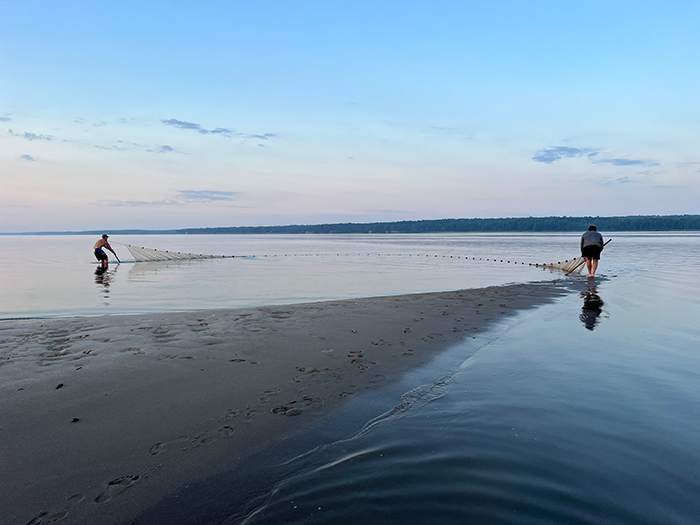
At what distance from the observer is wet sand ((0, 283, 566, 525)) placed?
13.3 feet

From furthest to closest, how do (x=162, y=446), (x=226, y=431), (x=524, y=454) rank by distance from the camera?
1. (x=226, y=431)
2. (x=162, y=446)
3. (x=524, y=454)

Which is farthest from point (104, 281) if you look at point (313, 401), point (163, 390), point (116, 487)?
point (116, 487)

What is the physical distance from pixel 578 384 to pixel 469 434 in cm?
274

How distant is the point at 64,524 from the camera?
11.3ft

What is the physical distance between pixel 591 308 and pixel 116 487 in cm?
1389

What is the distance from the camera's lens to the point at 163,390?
6.44 metres

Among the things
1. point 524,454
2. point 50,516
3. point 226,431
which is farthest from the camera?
point 226,431

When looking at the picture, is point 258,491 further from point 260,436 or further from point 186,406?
point 186,406

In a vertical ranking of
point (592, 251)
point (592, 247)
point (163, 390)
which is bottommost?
point (163, 390)

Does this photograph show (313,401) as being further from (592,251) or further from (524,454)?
(592,251)

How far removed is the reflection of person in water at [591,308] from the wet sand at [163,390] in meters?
2.31

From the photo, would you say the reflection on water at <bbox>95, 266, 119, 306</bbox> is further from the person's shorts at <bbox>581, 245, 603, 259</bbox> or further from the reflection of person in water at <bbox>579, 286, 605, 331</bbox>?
the person's shorts at <bbox>581, 245, 603, 259</bbox>

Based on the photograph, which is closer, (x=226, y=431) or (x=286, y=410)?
(x=226, y=431)

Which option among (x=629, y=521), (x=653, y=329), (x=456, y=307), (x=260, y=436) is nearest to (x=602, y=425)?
(x=629, y=521)
